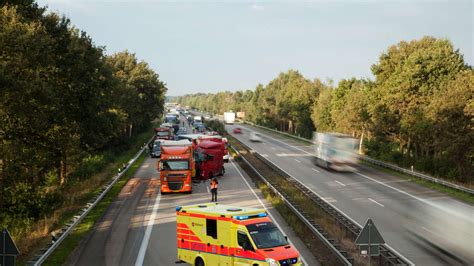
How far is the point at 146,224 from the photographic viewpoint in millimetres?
25766

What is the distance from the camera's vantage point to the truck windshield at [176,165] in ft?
115

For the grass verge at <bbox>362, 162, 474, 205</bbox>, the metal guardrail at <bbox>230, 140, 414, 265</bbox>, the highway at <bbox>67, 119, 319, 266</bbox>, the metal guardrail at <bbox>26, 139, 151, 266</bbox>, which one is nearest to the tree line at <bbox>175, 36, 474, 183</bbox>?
→ the grass verge at <bbox>362, 162, 474, 205</bbox>

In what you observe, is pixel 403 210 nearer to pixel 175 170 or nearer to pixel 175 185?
pixel 175 185

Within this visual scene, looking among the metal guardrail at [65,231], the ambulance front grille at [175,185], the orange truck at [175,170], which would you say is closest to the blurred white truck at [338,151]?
the orange truck at [175,170]

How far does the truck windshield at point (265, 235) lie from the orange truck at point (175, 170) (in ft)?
61.4

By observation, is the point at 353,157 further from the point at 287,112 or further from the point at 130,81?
the point at 287,112

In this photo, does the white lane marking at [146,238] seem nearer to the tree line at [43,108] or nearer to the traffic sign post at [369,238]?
the tree line at [43,108]

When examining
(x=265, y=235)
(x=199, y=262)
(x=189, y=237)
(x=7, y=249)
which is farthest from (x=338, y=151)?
(x=7, y=249)

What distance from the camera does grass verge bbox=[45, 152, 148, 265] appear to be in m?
19.6

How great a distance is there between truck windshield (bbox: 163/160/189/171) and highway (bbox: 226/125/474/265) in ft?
31.5

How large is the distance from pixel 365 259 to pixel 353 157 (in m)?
33.1

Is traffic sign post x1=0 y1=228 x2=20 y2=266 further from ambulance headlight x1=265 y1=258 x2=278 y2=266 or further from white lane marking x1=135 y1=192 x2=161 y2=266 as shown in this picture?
ambulance headlight x1=265 y1=258 x2=278 y2=266

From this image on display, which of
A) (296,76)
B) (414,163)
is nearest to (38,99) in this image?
(414,163)

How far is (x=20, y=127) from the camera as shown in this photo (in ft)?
99.0
